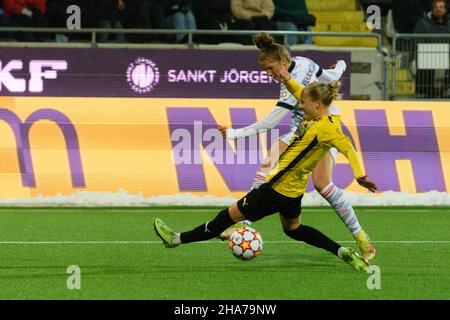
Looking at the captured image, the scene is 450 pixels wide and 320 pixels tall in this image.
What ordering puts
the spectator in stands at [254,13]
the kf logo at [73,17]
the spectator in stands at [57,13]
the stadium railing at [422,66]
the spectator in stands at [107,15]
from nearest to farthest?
the stadium railing at [422,66]
the kf logo at [73,17]
the spectator in stands at [107,15]
the spectator in stands at [57,13]
the spectator in stands at [254,13]

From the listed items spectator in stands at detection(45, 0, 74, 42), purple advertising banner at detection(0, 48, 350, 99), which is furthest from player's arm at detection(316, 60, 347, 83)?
spectator in stands at detection(45, 0, 74, 42)

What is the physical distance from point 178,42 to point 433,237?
799 centimetres

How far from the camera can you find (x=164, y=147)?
1653cm

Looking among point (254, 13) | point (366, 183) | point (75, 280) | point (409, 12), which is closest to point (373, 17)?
point (409, 12)

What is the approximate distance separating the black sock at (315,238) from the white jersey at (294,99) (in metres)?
1.57

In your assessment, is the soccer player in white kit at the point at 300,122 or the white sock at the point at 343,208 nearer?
the soccer player in white kit at the point at 300,122

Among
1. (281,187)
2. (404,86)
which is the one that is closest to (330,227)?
(281,187)

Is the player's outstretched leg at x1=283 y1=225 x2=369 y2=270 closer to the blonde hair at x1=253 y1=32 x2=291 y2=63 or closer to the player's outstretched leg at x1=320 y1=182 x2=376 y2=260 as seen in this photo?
the player's outstretched leg at x1=320 y1=182 x2=376 y2=260

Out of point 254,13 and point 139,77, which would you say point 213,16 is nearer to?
point 254,13

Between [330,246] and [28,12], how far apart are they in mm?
11440

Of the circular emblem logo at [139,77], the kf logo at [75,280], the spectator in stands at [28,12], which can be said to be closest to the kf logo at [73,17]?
the spectator in stands at [28,12]

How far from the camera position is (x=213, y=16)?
21125 millimetres

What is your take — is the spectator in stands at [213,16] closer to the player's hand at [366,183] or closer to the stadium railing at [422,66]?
the stadium railing at [422,66]

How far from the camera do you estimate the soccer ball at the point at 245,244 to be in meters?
10.8
